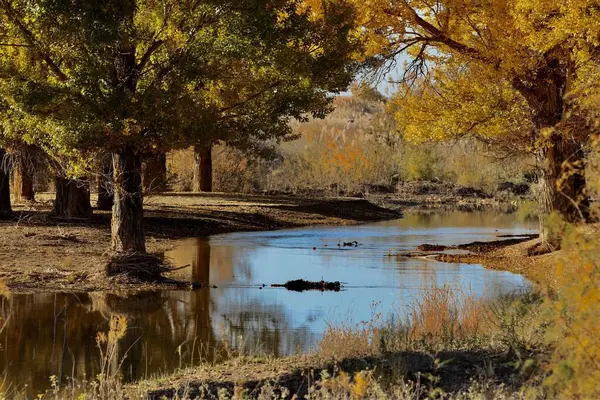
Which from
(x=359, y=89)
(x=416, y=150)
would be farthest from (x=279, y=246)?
(x=416, y=150)

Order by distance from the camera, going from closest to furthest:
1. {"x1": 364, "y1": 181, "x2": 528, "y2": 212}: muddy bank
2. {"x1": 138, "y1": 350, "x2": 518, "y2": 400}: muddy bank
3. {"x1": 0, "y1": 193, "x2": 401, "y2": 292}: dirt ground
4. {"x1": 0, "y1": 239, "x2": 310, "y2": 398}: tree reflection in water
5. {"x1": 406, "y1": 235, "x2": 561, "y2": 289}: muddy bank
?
1. {"x1": 138, "y1": 350, "x2": 518, "y2": 400}: muddy bank
2. {"x1": 0, "y1": 239, "x2": 310, "y2": 398}: tree reflection in water
3. {"x1": 0, "y1": 193, "x2": 401, "y2": 292}: dirt ground
4. {"x1": 406, "y1": 235, "x2": 561, "y2": 289}: muddy bank
5. {"x1": 364, "y1": 181, "x2": 528, "y2": 212}: muddy bank

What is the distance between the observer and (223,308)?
14305 mm

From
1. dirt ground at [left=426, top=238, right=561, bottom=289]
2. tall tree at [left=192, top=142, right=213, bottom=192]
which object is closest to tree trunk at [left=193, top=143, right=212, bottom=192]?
tall tree at [left=192, top=142, right=213, bottom=192]

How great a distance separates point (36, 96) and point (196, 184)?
28.9 metres

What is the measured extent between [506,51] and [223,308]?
29.6 feet

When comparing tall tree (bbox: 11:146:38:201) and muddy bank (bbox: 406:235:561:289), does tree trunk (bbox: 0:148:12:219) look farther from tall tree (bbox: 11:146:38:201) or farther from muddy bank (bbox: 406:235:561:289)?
muddy bank (bbox: 406:235:561:289)

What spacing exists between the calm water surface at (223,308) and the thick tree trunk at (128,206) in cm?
136

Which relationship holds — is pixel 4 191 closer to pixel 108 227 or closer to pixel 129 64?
pixel 108 227

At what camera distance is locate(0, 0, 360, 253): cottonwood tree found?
14773 millimetres

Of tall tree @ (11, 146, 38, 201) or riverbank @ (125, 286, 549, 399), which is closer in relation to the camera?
riverbank @ (125, 286, 549, 399)

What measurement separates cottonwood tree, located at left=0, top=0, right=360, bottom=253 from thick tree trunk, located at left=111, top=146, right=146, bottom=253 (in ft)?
0.08

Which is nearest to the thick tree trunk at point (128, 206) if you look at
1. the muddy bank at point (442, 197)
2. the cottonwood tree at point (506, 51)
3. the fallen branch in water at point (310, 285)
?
the fallen branch in water at point (310, 285)

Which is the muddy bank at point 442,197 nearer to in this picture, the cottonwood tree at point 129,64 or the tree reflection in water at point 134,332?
the cottonwood tree at point 129,64

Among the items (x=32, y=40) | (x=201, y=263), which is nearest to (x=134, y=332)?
(x=32, y=40)
